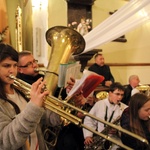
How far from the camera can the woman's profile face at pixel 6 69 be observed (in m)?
1.07

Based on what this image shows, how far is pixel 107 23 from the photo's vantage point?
105 inches

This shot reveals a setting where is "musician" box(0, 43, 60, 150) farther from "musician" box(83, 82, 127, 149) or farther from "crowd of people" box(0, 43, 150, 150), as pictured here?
"musician" box(83, 82, 127, 149)

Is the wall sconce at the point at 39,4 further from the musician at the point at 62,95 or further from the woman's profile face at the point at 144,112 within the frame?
the woman's profile face at the point at 144,112

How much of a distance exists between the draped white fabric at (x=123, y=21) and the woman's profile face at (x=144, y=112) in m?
0.89

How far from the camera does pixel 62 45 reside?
1850mm

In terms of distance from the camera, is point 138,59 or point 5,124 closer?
point 5,124

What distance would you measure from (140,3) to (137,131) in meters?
1.14

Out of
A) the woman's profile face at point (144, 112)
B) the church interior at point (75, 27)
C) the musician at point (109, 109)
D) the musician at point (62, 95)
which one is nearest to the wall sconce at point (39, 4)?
the church interior at point (75, 27)

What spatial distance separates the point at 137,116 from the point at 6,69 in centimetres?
110

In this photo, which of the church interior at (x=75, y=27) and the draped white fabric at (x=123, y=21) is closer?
the draped white fabric at (x=123, y=21)

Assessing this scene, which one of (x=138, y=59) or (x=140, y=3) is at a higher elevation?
(x=140, y=3)

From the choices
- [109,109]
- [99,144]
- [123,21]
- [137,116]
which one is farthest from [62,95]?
[123,21]

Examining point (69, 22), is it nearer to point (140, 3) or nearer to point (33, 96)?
point (140, 3)

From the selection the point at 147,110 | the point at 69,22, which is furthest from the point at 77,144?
the point at 69,22
